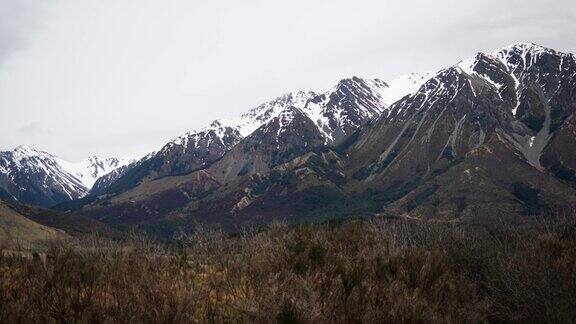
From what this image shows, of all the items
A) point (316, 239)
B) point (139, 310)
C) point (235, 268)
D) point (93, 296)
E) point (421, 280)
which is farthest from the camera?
point (316, 239)

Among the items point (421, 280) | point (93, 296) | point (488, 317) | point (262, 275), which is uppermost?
point (93, 296)

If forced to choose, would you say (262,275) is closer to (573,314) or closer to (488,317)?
(488,317)

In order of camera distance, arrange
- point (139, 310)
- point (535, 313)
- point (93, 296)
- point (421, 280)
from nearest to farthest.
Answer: point (139, 310), point (93, 296), point (535, 313), point (421, 280)

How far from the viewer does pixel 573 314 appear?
8500 mm

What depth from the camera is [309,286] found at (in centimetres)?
877

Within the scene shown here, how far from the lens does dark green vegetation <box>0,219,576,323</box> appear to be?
7.53m

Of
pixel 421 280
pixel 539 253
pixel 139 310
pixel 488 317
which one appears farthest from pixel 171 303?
pixel 539 253

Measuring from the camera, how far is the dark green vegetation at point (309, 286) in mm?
7527

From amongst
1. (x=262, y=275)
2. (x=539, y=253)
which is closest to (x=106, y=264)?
(x=262, y=275)

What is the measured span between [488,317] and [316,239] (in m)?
4.41

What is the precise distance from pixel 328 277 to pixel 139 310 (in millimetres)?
3860

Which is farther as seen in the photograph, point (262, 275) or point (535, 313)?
point (262, 275)

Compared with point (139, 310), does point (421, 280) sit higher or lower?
lower

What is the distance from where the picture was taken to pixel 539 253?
11352mm
